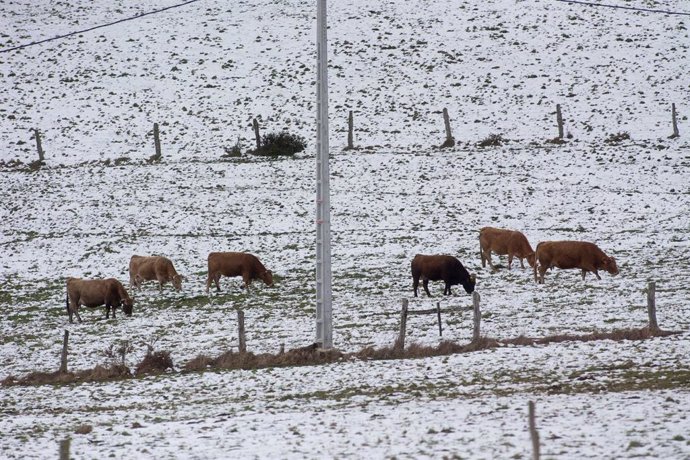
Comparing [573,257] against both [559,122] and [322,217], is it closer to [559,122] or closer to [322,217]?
[322,217]

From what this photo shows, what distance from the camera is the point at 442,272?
24.7 meters

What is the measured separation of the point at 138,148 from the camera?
140 feet

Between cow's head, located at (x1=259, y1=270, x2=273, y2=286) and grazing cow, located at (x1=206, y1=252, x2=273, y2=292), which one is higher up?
Result: grazing cow, located at (x1=206, y1=252, x2=273, y2=292)

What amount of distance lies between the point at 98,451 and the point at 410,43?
4273 centimetres

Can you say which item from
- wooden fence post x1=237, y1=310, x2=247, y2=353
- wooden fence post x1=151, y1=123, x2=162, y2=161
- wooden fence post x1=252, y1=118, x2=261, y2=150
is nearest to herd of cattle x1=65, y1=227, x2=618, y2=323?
wooden fence post x1=237, y1=310, x2=247, y2=353

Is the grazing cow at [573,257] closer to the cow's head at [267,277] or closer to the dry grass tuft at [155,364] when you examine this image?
the cow's head at [267,277]

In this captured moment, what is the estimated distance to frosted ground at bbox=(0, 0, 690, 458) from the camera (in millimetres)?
13156

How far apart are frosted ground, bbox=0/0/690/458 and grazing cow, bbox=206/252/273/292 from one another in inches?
23.8

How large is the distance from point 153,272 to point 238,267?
8.40 ft

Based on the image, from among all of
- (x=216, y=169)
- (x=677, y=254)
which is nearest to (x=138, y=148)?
(x=216, y=169)

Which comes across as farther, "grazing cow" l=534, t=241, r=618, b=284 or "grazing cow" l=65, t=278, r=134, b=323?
"grazing cow" l=534, t=241, r=618, b=284

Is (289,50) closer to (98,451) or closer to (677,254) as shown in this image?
(677,254)

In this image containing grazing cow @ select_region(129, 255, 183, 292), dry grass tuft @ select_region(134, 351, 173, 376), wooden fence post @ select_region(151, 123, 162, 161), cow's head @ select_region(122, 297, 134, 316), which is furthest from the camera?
wooden fence post @ select_region(151, 123, 162, 161)

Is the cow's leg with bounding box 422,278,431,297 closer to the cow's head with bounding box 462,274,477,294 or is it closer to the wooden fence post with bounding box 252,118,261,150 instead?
the cow's head with bounding box 462,274,477,294
